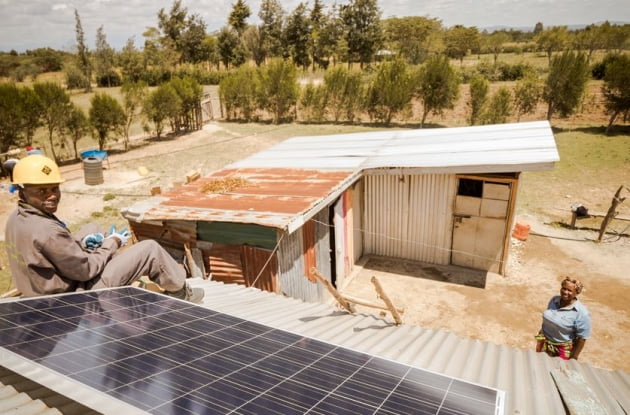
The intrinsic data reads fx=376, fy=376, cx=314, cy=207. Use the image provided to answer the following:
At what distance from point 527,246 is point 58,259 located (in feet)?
43.3

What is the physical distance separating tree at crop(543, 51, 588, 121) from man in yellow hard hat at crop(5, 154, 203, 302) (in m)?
31.8

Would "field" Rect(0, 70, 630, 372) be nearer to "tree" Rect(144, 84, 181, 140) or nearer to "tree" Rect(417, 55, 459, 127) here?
"tree" Rect(144, 84, 181, 140)

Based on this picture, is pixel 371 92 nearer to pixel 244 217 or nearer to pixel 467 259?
pixel 467 259

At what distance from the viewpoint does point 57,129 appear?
2278cm

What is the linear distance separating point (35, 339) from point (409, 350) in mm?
3867

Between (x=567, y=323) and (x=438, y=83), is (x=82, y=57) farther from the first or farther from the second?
(x=567, y=323)

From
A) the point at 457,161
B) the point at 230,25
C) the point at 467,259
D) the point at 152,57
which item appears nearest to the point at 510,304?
the point at 467,259

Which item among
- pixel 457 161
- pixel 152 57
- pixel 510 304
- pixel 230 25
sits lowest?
pixel 510 304

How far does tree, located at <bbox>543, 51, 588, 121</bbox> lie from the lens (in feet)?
87.1

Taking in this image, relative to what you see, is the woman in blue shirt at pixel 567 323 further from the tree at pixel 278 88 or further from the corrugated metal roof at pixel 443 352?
the tree at pixel 278 88

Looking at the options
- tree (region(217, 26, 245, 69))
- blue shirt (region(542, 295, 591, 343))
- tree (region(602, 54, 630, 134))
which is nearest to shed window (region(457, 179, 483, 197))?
blue shirt (region(542, 295, 591, 343))

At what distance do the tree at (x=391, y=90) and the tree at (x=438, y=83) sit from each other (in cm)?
113

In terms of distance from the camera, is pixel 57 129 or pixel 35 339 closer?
pixel 35 339

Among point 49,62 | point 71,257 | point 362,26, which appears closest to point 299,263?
point 71,257
